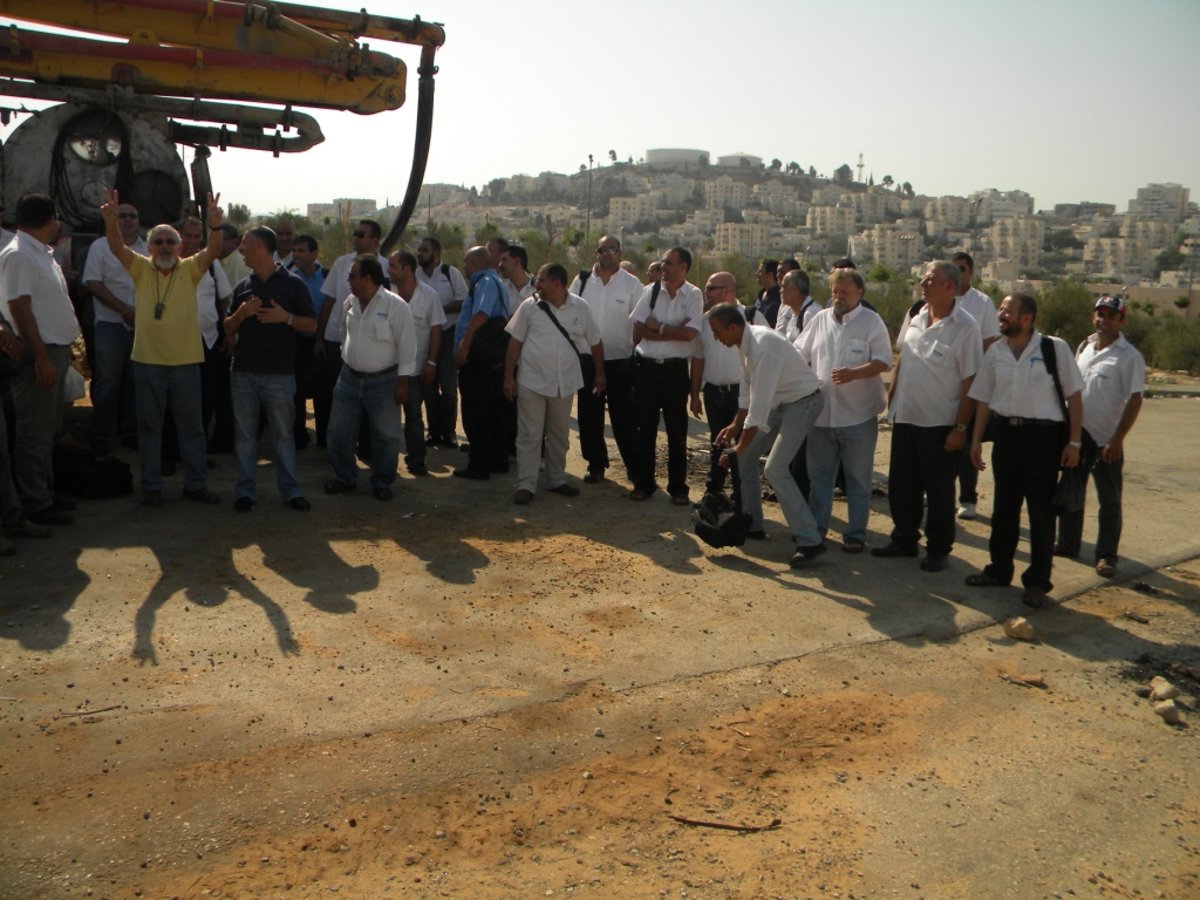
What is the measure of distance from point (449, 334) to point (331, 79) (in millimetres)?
2823

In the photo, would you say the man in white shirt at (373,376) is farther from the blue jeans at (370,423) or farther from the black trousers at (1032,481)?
the black trousers at (1032,481)

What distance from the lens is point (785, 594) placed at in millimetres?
6965

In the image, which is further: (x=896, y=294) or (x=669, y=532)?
(x=896, y=294)

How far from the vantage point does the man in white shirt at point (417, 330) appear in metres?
9.61

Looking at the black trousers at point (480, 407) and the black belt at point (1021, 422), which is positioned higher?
the black belt at point (1021, 422)

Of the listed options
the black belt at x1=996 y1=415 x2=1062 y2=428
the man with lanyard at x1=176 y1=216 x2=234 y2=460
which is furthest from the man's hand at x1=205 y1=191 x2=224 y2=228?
the black belt at x1=996 y1=415 x2=1062 y2=428

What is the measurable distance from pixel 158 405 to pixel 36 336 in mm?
1012

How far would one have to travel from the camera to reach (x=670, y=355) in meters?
9.01

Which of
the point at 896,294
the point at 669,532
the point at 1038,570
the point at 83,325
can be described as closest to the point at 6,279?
the point at 83,325

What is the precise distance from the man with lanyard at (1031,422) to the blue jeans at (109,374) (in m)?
6.48

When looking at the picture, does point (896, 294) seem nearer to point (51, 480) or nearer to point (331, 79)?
point (331, 79)

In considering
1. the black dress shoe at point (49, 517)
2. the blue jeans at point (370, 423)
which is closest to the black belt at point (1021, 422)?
the blue jeans at point (370, 423)

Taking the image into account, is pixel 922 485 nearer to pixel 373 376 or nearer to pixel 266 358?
pixel 373 376

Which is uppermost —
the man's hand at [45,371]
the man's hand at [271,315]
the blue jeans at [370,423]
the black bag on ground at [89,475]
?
the man's hand at [271,315]
